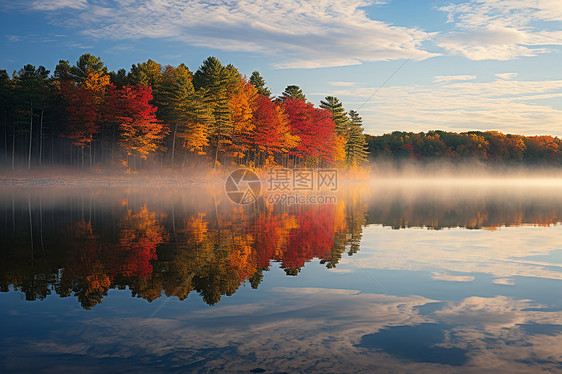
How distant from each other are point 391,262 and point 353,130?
110 metres

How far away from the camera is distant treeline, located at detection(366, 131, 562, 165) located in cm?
17900

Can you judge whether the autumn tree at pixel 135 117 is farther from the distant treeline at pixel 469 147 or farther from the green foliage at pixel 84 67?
the distant treeline at pixel 469 147

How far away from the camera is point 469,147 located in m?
188

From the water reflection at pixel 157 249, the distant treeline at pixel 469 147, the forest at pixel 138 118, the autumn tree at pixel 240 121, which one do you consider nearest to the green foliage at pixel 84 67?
the forest at pixel 138 118

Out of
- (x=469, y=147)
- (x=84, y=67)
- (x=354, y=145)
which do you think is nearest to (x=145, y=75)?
(x=84, y=67)

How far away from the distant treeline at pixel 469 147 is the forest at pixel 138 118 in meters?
102

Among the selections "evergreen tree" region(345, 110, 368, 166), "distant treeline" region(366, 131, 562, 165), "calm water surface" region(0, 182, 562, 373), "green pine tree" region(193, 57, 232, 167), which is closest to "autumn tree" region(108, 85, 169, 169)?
"green pine tree" region(193, 57, 232, 167)

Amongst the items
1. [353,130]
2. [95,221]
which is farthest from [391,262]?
[353,130]

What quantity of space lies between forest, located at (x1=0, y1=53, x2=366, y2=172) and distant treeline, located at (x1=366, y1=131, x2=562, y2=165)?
102m

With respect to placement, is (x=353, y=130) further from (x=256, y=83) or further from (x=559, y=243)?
(x=559, y=243)

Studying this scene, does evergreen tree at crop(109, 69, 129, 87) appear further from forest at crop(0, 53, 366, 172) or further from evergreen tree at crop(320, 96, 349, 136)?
evergreen tree at crop(320, 96, 349, 136)

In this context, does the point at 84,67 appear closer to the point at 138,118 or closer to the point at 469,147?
the point at 138,118

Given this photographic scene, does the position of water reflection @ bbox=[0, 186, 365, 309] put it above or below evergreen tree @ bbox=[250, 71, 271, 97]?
below

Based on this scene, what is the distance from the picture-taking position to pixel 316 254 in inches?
516
